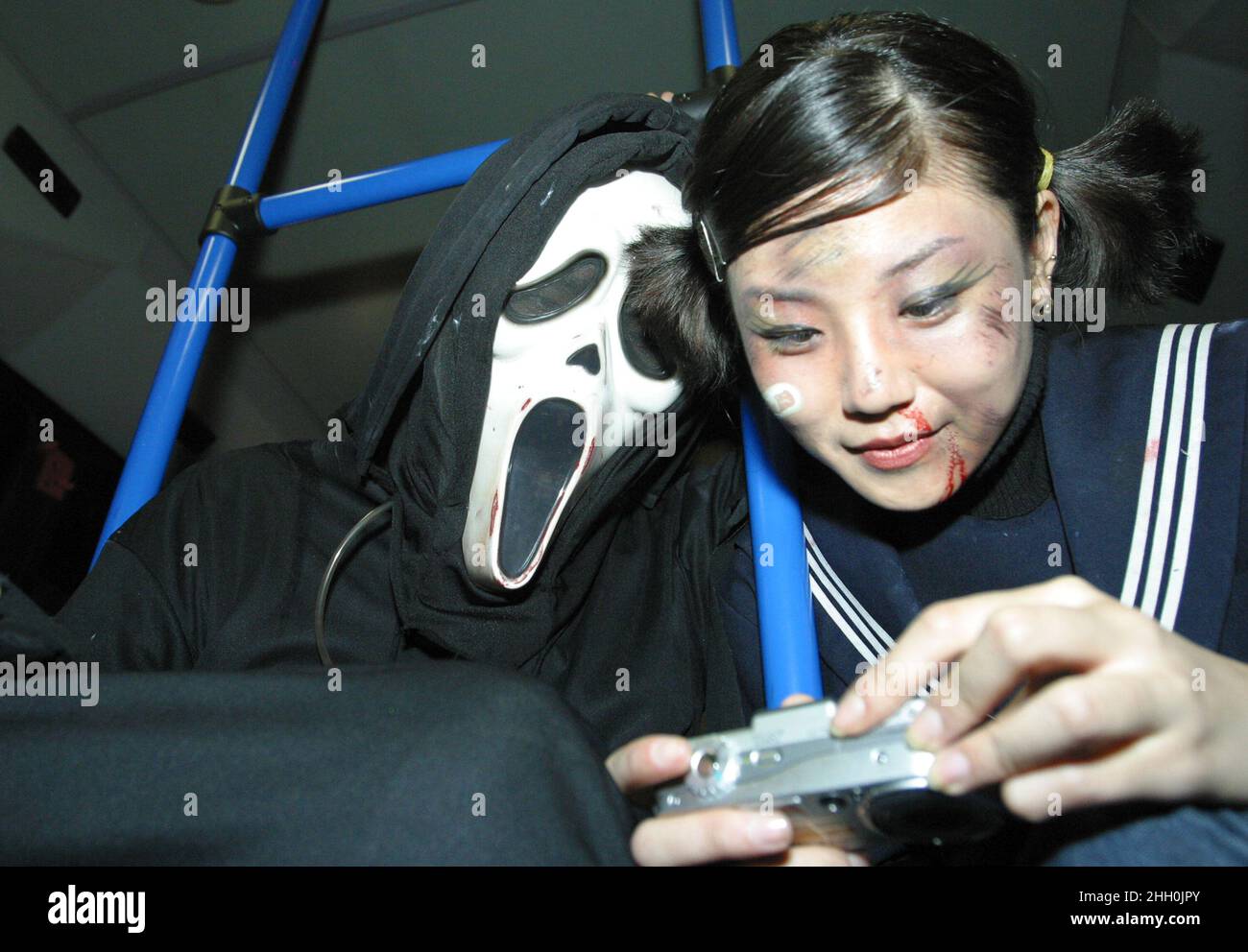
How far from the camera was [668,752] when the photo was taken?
1.58 ft

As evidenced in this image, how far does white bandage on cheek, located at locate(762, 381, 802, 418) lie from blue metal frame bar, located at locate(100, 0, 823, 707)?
0.20 metres

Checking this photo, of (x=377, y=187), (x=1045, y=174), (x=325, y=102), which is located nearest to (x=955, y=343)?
(x=1045, y=174)

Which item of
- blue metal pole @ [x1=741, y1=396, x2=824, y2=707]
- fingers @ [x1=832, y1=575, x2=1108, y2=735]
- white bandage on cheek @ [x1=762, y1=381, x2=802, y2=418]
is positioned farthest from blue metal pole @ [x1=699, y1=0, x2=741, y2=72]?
fingers @ [x1=832, y1=575, x2=1108, y2=735]

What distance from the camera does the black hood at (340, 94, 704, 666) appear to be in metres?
0.92

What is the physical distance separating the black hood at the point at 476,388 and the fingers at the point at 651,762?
1.60ft

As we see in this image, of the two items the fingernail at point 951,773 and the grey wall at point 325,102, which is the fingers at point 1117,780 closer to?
the fingernail at point 951,773

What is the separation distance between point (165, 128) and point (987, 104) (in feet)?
5.47

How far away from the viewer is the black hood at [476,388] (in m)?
0.92

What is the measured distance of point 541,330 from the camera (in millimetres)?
966

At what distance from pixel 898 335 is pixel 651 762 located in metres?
0.38

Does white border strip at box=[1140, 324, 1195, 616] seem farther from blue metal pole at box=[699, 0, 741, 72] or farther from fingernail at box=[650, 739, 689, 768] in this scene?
blue metal pole at box=[699, 0, 741, 72]

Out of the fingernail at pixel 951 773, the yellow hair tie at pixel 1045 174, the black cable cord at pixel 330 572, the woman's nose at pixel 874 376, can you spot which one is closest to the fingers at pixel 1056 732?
the fingernail at pixel 951 773
